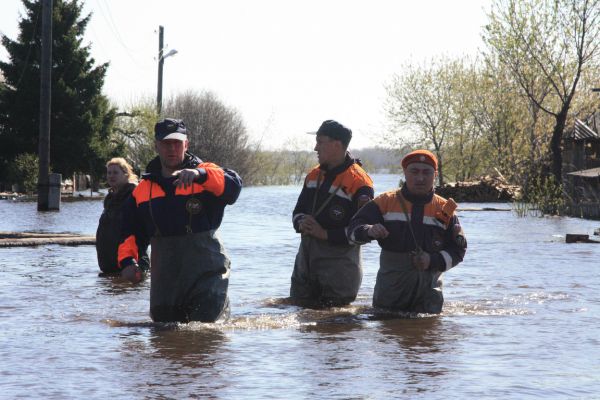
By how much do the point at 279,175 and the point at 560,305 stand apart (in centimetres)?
9078

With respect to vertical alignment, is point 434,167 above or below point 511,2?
below

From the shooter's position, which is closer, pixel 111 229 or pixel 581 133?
pixel 111 229

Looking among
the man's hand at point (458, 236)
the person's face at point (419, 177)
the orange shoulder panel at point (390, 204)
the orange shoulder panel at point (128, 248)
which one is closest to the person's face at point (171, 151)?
the orange shoulder panel at point (128, 248)

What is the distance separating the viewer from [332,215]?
10164mm

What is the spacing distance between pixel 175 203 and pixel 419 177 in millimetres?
2081

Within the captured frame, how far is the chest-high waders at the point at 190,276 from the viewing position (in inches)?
328

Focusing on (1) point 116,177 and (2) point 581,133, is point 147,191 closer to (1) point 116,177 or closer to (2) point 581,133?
(1) point 116,177

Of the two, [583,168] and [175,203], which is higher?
[583,168]

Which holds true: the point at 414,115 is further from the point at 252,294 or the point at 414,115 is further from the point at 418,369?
the point at 418,369

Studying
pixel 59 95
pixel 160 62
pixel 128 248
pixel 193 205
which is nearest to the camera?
pixel 193 205

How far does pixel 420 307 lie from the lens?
32.0ft

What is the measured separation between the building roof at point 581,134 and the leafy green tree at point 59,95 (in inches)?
780

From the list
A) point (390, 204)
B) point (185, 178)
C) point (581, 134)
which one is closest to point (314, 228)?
point (390, 204)

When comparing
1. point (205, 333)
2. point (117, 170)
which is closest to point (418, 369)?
point (205, 333)
